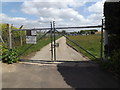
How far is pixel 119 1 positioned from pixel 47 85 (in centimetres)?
435

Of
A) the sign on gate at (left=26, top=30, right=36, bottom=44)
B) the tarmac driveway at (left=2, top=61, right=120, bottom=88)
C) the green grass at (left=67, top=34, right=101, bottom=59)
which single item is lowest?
the tarmac driveway at (left=2, top=61, right=120, bottom=88)

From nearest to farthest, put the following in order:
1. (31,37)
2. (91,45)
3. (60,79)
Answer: (60,79) < (31,37) < (91,45)

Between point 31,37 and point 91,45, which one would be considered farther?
point 91,45

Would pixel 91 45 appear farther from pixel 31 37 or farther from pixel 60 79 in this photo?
pixel 60 79

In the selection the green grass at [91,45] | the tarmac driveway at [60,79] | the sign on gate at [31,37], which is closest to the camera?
the tarmac driveway at [60,79]

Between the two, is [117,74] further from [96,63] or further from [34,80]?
[34,80]

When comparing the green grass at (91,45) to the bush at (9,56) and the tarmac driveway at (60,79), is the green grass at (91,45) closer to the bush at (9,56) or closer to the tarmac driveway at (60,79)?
the tarmac driveway at (60,79)

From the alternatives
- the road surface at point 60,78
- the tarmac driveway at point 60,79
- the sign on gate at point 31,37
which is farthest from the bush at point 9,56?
the sign on gate at point 31,37

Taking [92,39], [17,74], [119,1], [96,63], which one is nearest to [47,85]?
[17,74]

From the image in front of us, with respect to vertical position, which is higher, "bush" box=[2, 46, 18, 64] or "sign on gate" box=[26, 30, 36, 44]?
"sign on gate" box=[26, 30, 36, 44]

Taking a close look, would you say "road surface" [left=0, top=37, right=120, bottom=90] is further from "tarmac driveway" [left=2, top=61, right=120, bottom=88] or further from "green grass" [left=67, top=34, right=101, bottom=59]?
"green grass" [left=67, top=34, right=101, bottom=59]

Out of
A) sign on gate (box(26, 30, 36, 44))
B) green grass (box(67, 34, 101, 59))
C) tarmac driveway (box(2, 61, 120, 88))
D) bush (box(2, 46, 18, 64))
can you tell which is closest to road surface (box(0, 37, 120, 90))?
tarmac driveway (box(2, 61, 120, 88))

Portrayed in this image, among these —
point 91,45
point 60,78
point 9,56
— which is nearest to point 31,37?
point 9,56

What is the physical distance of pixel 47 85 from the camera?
13.7 feet
